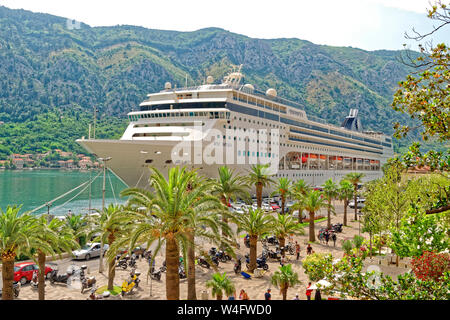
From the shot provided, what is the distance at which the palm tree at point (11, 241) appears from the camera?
36.6 feet

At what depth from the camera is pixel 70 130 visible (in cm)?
14762

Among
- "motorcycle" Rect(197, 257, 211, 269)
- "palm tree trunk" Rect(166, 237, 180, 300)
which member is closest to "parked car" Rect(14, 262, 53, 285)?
"motorcycle" Rect(197, 257, 211, 269)

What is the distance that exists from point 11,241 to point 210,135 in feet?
85.1

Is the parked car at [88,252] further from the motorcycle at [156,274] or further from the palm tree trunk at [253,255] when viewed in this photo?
the palm tree trunk at [253,255]

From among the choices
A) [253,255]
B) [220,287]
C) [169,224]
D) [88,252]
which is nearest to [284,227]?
[253,255]

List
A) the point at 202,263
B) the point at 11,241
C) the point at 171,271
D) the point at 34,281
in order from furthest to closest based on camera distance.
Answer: the point at 202,263 → the point at 34,281 → the point at 11,241 → the point at 171,271

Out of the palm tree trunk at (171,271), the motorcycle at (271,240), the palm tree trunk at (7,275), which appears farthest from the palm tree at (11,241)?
the motorcycle at (271,240)

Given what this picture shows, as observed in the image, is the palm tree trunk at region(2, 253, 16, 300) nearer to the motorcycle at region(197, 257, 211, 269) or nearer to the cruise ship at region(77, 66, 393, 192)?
the motorcycle at region(197, 257, 211, 269)

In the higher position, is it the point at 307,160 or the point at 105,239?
the point at 307,160

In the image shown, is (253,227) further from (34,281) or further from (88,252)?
(34,281)

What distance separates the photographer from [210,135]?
36156mm

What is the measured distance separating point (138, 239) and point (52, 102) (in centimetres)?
18693
